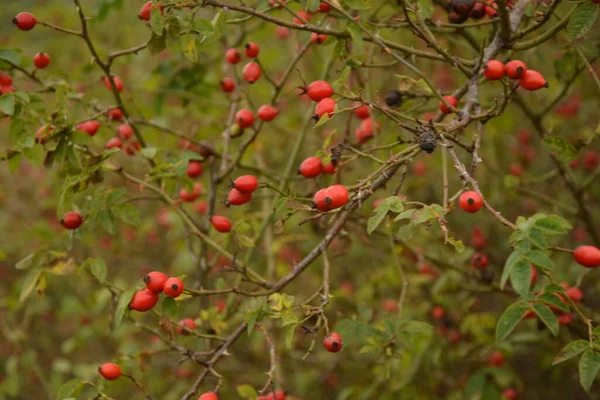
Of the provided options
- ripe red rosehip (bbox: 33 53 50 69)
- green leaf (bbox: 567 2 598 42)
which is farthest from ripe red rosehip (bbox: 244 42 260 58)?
green leaf (bbox: 567 2 598 42)

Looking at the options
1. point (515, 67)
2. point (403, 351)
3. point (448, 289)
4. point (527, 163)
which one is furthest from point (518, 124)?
point (515, 67)

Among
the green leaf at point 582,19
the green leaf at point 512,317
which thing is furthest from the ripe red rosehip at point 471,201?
the green leaf at point 582,19

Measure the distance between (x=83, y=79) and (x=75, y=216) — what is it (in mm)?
1212

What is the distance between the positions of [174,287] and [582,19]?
4.11 feet

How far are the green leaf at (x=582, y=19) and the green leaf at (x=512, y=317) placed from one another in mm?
744

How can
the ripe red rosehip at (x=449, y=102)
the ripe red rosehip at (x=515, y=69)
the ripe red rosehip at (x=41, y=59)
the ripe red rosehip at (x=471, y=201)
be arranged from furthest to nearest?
the ripe red rosehip at (x=41, y=59), the ripe red rosehip at (x=449, y=102), the ripe red rosehip at (x=515, y=69), the ripe red rosehip at (x=471, y=201)

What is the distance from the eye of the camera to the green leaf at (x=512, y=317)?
133cm

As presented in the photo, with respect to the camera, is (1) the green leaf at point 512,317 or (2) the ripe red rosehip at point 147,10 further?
(2) the ripe red rosehip at point 147,10

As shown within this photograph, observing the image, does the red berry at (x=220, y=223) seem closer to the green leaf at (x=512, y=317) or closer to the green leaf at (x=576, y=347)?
the green leaf at (x=512, y=317)

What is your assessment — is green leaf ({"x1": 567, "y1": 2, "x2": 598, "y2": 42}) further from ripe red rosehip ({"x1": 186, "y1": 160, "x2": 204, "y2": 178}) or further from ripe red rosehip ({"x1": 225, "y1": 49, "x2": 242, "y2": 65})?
ripe red rosehip ({"x1": 186, "y1": 160, "x2": 204, "y2": 178})

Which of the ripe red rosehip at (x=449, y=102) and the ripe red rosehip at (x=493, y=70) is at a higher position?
the ripe red rosehip at (x=493, y=70)

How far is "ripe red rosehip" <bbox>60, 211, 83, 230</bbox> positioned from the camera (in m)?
1.90

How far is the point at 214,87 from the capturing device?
2713 millimetres

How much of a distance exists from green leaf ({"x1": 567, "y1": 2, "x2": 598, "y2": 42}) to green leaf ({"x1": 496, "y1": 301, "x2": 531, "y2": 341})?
744 mm
